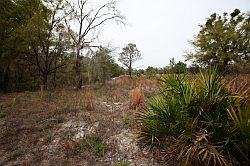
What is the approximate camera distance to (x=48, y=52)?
22250 mm

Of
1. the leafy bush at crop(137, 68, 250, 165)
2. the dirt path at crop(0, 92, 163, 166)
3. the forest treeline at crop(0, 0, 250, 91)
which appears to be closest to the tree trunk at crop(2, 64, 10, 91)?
the forest treeline at crop(0, 0, 250, 91)

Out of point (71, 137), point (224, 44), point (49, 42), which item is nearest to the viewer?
point (71, 137)

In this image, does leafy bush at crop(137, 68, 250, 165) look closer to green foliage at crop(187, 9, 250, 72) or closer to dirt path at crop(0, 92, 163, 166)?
dirt path at crop(0, 92, 163, 166)

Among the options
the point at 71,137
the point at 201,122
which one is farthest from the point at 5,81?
the point at 201,122

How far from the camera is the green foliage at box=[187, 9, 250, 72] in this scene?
99.3ft

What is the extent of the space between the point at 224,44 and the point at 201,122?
2818 cm

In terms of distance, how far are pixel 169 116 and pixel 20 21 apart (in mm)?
18471

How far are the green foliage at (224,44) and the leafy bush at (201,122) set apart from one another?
81.5 feet

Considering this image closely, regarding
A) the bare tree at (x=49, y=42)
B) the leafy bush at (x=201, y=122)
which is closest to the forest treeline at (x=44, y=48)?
the bare tree at (x=49, y=42)

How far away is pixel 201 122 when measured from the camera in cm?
539

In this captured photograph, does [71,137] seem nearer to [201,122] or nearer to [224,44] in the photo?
[201,122]

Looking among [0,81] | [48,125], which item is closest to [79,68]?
[0,81]

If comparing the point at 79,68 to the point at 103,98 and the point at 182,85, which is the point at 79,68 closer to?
the point at 103,98

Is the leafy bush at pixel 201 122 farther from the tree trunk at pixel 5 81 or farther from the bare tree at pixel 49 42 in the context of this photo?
the tree trunk at pixel 5 81
